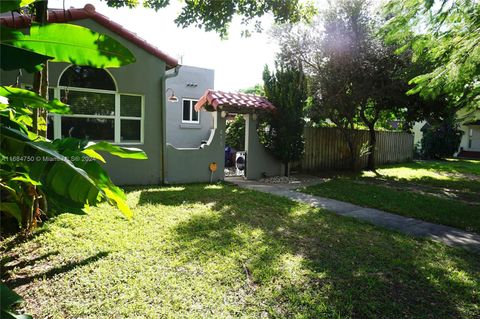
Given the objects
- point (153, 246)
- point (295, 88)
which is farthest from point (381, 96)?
point (153, 246)

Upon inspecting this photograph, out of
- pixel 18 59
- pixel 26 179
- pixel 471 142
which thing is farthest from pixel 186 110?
pixel 471 142

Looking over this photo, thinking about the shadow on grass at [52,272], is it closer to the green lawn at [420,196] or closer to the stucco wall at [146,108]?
the stucco wall at [146,108]

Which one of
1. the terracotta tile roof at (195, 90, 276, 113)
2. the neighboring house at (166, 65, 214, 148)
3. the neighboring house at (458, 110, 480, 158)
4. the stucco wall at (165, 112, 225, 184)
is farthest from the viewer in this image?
the neighboring house at (458, 110, 480, 158)

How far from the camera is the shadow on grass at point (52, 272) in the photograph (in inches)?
130

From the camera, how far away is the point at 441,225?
21.7ft

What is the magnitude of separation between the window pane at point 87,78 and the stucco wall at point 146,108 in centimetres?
25

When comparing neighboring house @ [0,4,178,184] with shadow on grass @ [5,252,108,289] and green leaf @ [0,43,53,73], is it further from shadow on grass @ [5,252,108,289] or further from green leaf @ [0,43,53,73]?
green leaf @ [0,43,53,73]

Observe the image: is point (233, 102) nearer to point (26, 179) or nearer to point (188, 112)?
point (188, 112)

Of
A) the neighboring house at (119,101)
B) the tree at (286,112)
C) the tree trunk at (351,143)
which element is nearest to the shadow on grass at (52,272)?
the neighboring house at (119,101)

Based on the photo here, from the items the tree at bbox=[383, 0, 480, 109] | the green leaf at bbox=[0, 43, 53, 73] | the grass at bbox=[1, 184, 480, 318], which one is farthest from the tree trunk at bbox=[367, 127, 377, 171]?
Answer: the green leaf at bbox=[0, 43, 53, 73]

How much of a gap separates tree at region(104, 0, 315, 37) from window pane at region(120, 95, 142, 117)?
107 inches

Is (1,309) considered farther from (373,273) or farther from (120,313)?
(373,273)

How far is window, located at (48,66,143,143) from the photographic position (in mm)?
8336

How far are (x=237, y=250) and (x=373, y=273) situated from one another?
1.89 meters
